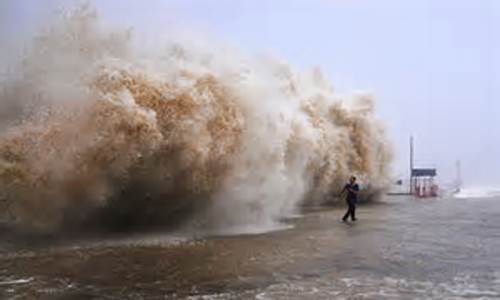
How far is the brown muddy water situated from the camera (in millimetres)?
6289

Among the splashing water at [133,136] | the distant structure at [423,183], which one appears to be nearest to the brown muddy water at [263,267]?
the splashing water at [133,136]

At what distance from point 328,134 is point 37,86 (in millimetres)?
15798

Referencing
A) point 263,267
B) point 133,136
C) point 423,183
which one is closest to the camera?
point 263,267

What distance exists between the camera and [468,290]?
21.0 ft

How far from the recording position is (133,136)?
10664 mm

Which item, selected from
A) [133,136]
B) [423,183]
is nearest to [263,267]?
[133,136]

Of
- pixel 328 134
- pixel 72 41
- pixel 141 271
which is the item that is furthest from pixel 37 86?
pixel 328 134

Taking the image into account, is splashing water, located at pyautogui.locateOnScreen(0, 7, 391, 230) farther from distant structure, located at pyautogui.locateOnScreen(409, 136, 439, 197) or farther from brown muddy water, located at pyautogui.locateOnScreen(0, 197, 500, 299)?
distant structure, located at pyautogui.locateOnScreen(409, 136, 439, 197)

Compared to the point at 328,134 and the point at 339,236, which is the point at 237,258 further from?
the point at 328,134

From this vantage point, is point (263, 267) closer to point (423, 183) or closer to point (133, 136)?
point (133, 136)

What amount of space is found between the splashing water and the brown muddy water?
1067 millimetres

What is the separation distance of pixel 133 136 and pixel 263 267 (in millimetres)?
4283

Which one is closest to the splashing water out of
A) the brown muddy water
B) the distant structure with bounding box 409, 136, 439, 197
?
the brown muddy water

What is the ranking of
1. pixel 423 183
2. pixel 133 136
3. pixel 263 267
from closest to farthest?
pixel 263 267
pixel 133 136
pixel 423 183
